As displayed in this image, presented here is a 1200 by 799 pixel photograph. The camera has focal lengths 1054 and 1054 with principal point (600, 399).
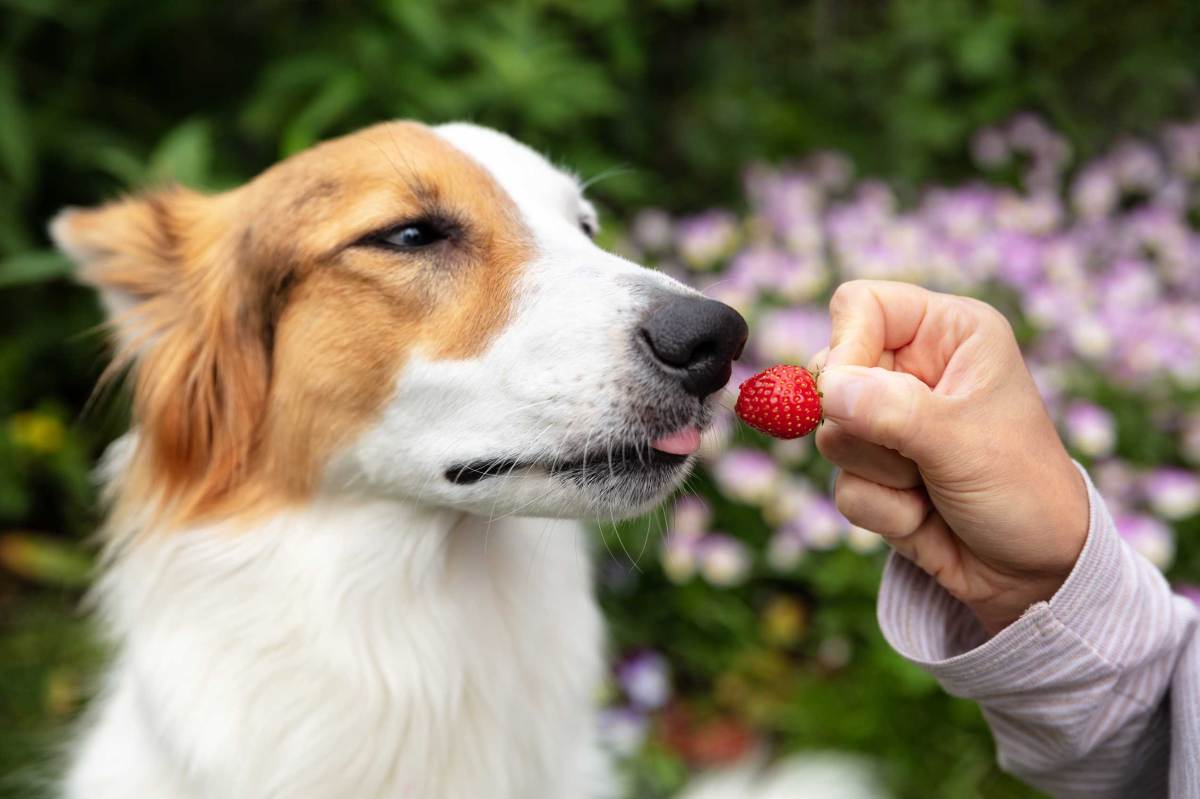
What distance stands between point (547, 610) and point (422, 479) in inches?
20.9

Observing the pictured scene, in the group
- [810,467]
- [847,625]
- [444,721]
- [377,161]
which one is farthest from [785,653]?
[377,161]

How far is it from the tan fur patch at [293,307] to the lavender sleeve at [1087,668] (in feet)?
3.28

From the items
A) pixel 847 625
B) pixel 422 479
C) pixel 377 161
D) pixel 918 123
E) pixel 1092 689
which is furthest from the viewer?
pixel 918 123

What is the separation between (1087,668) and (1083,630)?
67mm

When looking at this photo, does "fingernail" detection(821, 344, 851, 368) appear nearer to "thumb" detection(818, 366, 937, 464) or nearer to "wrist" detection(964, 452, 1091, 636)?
"thumb" detection(818, 366, 937, 464)

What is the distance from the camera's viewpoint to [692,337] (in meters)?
1.83

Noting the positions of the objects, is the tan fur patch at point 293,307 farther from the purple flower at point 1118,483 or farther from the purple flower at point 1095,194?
the purple flower at point 1095,194

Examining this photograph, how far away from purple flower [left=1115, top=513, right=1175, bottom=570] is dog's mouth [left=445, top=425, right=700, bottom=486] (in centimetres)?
182

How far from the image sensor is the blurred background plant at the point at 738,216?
11.6 feet

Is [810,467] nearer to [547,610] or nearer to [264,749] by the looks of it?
[547,610]

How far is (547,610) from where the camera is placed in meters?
2.43

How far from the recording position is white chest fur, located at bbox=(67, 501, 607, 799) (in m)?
2.17

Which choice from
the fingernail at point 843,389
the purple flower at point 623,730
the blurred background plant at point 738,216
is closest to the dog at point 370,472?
the fingernail at point 843,389

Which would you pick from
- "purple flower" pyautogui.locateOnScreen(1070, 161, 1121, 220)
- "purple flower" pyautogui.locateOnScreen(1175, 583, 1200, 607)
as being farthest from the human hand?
"purple flower" pyautogui.locateOnScreen(1070, 161, 1121, 220)
